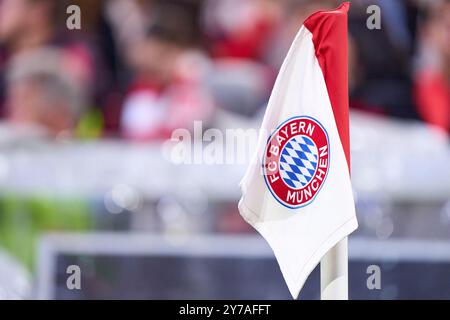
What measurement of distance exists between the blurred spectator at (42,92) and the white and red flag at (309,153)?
9.47 feet

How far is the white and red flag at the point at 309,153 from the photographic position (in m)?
2.58

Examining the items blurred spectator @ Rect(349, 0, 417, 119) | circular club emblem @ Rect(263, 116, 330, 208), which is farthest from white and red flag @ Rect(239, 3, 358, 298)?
blurred spectator @ Rect(349, 0, 417, 119)

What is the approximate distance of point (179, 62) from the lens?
558 cm

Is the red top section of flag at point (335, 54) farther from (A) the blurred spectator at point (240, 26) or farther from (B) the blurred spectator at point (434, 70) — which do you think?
(A) the blurred spectator at point (240, 26)

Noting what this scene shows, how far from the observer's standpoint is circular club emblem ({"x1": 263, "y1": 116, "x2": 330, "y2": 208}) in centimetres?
260

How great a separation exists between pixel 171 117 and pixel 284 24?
0.90 meters

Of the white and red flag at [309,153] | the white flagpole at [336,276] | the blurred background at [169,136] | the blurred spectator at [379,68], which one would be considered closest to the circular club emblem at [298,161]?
the white and red flag at [309,153]

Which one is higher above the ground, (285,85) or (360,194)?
(360,194)

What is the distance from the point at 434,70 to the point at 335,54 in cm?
292

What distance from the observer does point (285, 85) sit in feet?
8.62

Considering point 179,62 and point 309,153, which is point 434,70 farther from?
point 309,153
